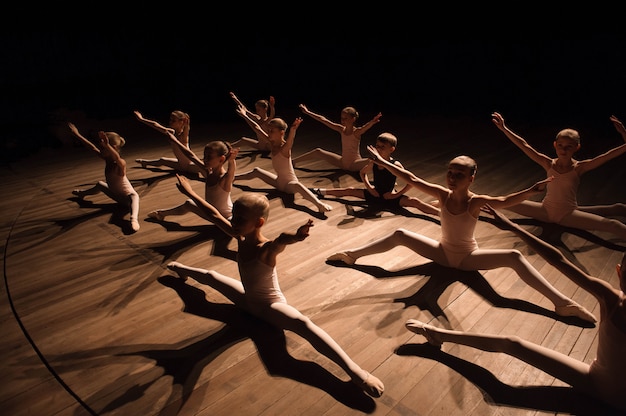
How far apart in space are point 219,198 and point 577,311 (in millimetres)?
3032

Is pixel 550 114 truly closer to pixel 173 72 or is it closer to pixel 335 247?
pixel 335 247

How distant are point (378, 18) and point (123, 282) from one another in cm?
1039

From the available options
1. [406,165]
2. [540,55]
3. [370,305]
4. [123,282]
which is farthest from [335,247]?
[540,55]

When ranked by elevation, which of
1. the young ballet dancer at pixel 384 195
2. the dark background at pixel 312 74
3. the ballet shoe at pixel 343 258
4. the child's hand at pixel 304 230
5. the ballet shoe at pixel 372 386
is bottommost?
the ballet shoe at pixel 372 386

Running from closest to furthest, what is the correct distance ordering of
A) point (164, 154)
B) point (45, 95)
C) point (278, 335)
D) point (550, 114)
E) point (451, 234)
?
point (278, 335) → point (451, 234) → point (164, 154) → point (45, 95) → point (550, 114)

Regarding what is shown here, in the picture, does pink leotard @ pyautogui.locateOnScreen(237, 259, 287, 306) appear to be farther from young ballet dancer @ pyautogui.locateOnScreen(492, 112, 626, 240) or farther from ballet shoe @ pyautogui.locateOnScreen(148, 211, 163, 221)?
young ballet dancer @ pyautogui.locateOnScreen(492, 112, 626, 240)

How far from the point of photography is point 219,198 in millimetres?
3814

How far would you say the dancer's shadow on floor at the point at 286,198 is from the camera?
14.4ft

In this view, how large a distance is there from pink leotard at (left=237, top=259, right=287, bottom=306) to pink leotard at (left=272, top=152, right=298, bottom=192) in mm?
2527

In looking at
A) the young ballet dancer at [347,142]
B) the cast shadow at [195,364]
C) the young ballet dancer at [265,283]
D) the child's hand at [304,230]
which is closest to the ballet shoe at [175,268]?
the cast shadow at [195,364]

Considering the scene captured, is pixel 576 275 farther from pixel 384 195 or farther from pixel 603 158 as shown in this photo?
pixel 384 195

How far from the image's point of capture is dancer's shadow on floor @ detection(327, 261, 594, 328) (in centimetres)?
267

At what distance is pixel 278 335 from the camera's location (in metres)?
2.45

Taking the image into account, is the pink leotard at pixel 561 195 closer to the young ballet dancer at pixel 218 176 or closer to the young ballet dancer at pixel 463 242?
the young ballet dancer at pixel 463 242
